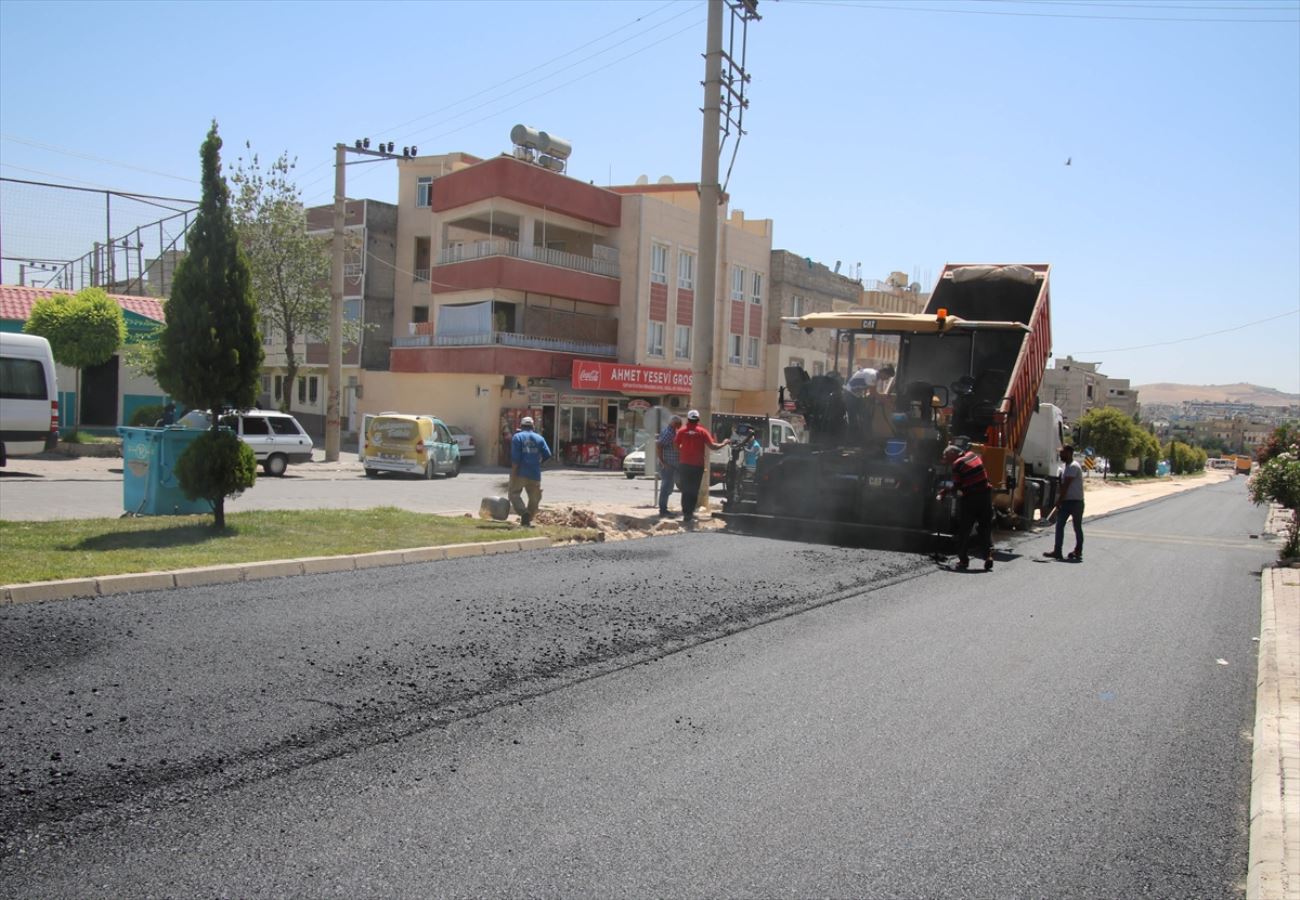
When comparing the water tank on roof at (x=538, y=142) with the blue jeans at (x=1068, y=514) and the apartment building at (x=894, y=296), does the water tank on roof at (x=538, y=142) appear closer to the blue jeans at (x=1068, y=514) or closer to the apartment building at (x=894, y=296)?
the apartment building at (x=894, y=296)

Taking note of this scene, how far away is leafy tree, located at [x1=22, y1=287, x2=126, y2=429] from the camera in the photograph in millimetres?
27047

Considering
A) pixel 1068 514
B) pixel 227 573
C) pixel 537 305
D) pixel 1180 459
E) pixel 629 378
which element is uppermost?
pixel 537 305

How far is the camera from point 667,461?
17203mm

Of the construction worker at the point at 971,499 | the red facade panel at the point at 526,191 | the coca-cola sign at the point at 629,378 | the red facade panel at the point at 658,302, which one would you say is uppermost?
the red facade panel at the point at 526,191

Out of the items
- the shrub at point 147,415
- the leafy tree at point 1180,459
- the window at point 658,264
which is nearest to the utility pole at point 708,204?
the shrub at point 147,415

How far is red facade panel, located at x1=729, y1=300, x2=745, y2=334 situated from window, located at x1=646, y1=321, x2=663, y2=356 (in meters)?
6.42

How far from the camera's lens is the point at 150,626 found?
6.91 meters

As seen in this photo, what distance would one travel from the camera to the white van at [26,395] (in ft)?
67.5

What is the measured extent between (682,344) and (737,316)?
5379 mm

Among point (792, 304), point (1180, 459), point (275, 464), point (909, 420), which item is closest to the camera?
point (909, 420)

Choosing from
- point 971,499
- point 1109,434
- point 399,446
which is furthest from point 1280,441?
point 1109,434

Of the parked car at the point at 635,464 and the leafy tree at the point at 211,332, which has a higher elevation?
the leafy tree at the point at 211,332

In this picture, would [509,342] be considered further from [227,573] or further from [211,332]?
[227,573]

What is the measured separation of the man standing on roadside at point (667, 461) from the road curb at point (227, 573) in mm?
4759
